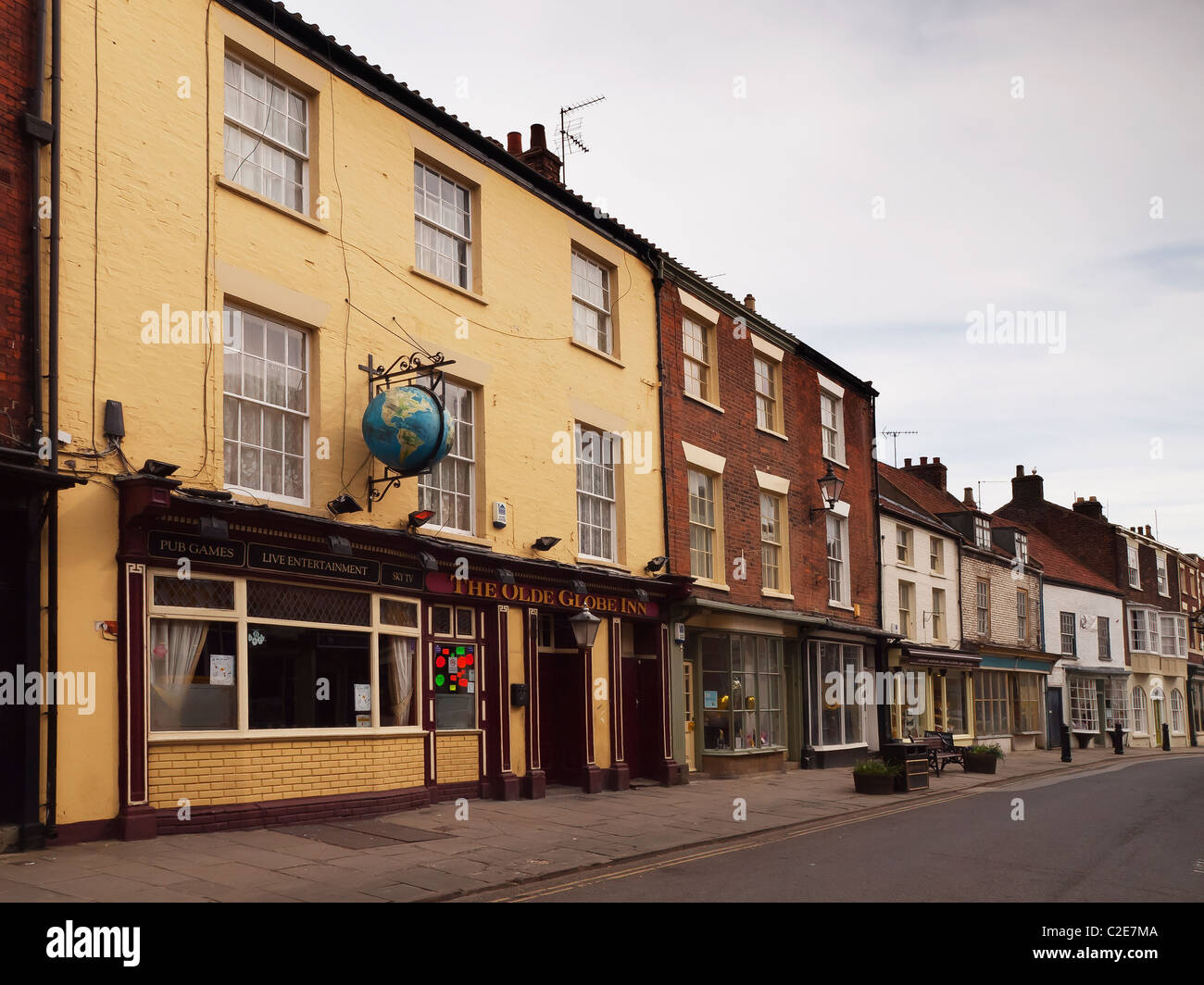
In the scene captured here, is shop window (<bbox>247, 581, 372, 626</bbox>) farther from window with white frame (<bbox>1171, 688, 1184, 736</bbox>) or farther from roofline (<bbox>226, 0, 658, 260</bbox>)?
window with white frame (<bbox>1171, 688, 1184, 736</bbox>)

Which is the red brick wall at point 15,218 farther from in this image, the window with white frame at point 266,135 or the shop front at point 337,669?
the window with white frame at point 266,135

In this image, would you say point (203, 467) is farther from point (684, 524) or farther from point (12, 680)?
point (684, 524)

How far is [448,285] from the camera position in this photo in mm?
15742

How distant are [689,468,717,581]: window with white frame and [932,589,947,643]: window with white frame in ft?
44.0

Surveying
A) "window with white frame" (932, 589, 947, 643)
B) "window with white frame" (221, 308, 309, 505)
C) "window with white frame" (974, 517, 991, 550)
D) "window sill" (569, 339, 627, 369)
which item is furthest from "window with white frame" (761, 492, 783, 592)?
"window with white frame" (974, 517, 991, 550)

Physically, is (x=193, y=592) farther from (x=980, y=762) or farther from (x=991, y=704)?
(x=991, y=704)

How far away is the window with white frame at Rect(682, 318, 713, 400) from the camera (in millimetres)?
21750

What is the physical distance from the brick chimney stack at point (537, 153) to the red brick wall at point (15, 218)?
9563 millimetres

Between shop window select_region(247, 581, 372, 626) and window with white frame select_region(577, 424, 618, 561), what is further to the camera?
window with white frame select_region(577, 424, 618, 561)

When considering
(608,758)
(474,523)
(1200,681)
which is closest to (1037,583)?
(1200,681)

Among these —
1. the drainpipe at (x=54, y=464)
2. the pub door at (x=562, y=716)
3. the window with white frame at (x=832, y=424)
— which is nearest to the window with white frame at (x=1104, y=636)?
the window with white frame at (x=832, y=424)

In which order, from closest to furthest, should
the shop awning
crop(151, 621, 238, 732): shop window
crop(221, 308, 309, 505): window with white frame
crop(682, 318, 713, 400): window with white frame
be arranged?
crop(151, 621, 238, 732): shop window → crop(221, 308, 309, 505): window with white frame → crop(682, 318, 713, 400): window with white frame → the shop awning

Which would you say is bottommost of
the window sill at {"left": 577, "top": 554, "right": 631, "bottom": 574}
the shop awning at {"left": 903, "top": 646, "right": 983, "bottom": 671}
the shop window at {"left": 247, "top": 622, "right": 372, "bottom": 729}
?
the shop awning at {"left": 903, "top": 646, "right": 983, "bottom": 671}

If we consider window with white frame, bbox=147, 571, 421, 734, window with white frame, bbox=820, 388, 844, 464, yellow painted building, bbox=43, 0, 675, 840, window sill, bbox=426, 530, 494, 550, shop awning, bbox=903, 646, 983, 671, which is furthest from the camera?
shop awning, bbox=903, 646, 983, 671
